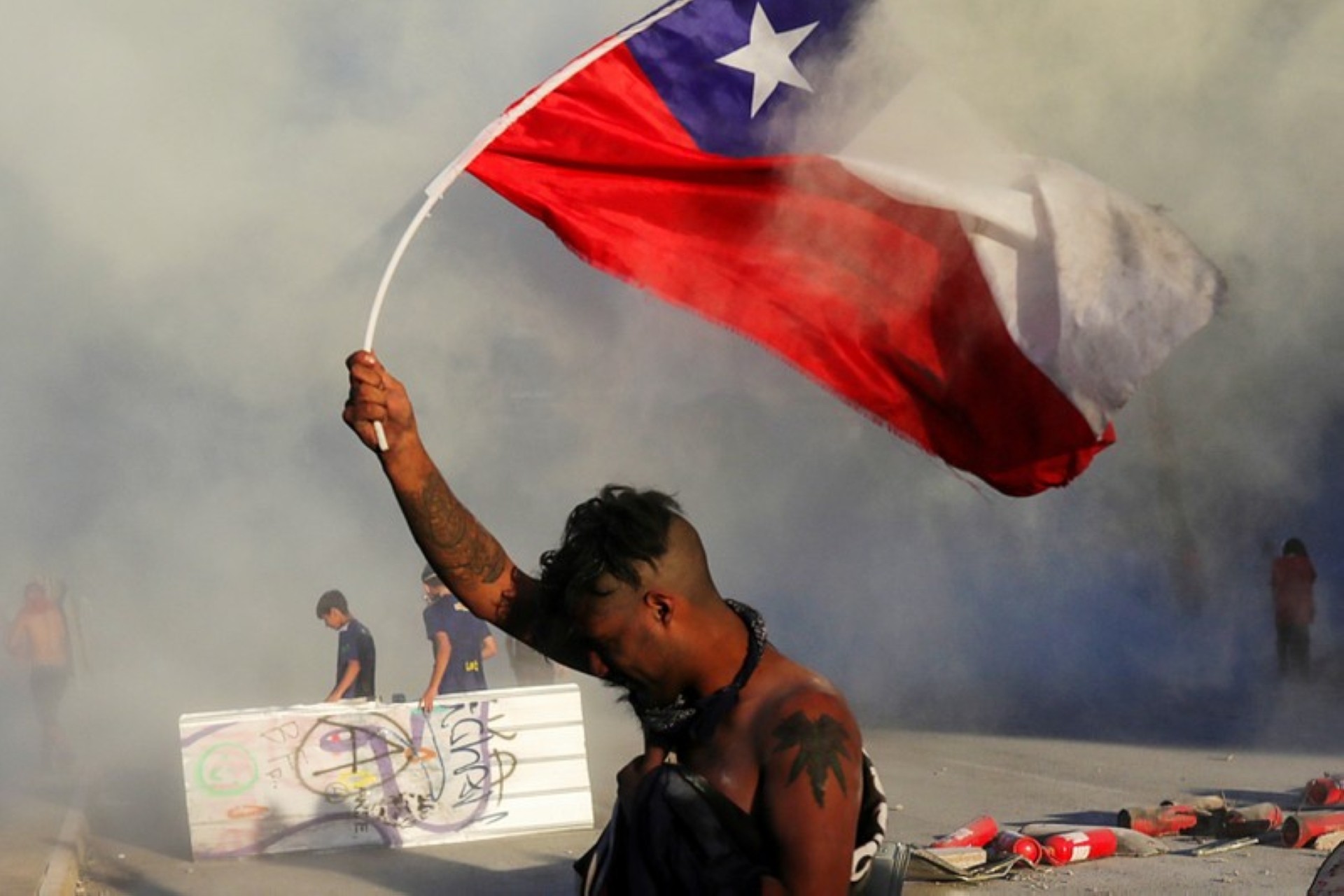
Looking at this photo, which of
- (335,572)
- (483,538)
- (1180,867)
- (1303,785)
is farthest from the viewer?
(335,572)

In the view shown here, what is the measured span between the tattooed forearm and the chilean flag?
2.21 feet

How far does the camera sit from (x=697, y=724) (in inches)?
80.6

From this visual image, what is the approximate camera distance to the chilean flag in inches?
112

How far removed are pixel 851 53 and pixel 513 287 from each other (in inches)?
502

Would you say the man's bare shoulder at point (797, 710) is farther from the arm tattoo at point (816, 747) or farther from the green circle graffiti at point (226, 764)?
the green circle graffiti at point (226, 764)

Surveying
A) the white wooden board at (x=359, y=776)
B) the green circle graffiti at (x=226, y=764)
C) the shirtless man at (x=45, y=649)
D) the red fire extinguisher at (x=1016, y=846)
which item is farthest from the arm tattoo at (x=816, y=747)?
the shirtless man at (x=45, y=649)

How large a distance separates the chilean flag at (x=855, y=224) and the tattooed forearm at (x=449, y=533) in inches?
26.6

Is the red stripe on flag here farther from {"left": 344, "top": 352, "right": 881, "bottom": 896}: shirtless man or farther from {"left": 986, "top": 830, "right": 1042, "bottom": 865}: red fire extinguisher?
{"left": 986, "top": 830, "right": 1042, "bottom": 865}: red fire extinguisher

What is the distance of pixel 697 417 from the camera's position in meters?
16.9

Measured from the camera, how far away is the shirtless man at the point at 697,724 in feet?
6.29

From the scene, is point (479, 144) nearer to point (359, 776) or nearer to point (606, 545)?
point (606, 545)

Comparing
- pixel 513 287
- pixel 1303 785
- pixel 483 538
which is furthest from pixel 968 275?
pixel 513 287

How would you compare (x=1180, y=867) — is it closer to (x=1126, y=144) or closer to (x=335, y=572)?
(x=1126, y=144)

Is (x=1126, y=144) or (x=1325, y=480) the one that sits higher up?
(x=1126, y=144)
